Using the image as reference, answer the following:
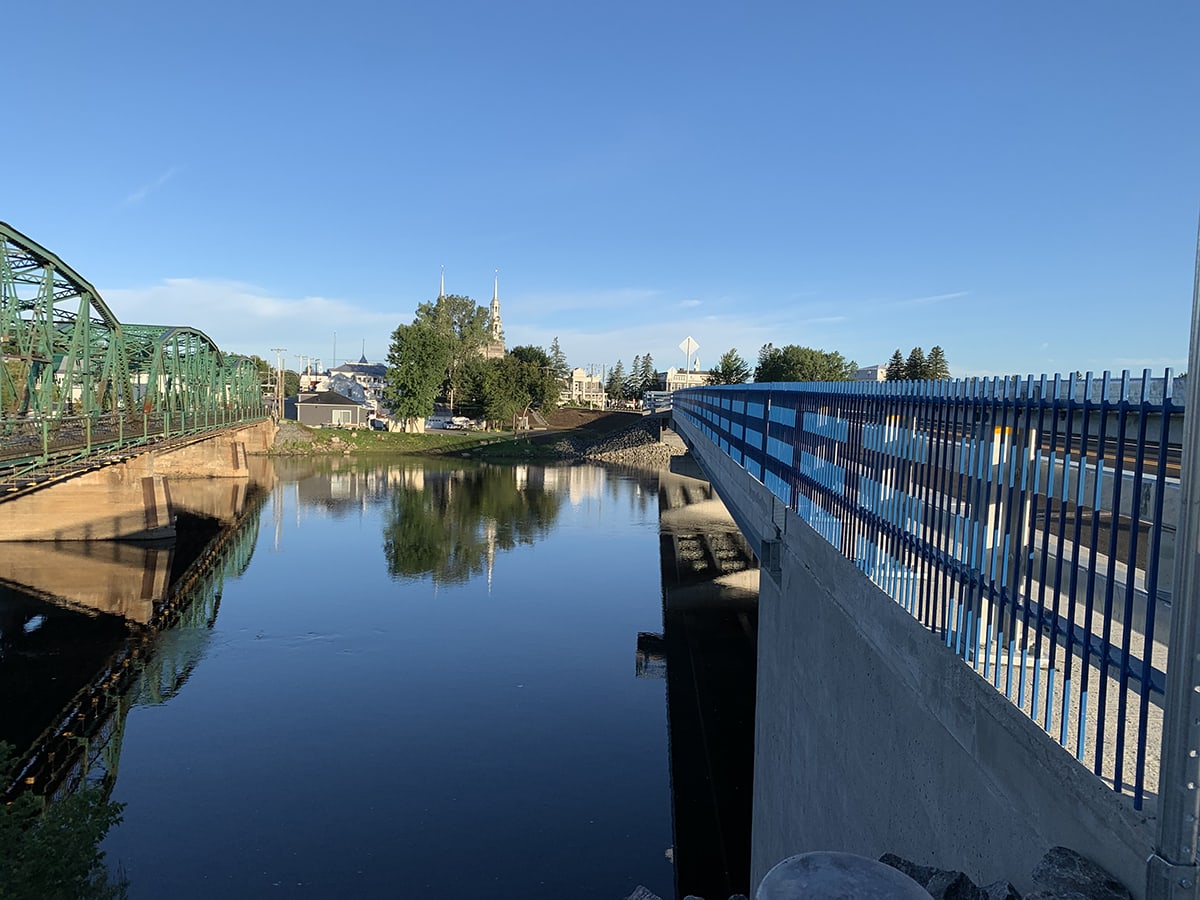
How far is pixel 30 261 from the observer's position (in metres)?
27.7

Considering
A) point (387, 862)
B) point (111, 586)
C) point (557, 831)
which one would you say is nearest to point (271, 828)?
point (387, 862)

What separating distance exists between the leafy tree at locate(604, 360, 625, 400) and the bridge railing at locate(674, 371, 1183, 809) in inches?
6600

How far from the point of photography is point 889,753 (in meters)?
5.81

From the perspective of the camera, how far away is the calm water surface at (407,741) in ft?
41.2

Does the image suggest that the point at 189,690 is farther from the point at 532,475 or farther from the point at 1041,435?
the point at 532,475

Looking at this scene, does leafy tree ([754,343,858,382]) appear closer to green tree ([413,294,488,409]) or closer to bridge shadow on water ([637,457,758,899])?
green tree ([413,294,488,409])

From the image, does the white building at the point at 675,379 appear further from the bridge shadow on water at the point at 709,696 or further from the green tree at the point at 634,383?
the bridge shadow on water at the point at 709,696

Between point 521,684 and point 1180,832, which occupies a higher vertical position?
point 1180,832

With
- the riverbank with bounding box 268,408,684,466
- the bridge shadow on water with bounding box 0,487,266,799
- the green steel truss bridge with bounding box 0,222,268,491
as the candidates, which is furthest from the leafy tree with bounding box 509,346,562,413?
the bridge shadow on water with bounding box 0,487,266,799

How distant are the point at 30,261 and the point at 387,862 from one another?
25.7 meters

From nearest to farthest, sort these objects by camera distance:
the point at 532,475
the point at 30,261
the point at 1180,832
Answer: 1. the point at 1180,832
2. the point at 30,261
3. the point at 532,475

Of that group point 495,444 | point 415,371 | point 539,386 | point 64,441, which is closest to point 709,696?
point 64,441

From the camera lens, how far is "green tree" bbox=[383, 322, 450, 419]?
9088 cm

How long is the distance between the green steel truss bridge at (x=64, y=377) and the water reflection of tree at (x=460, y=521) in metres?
12.2
